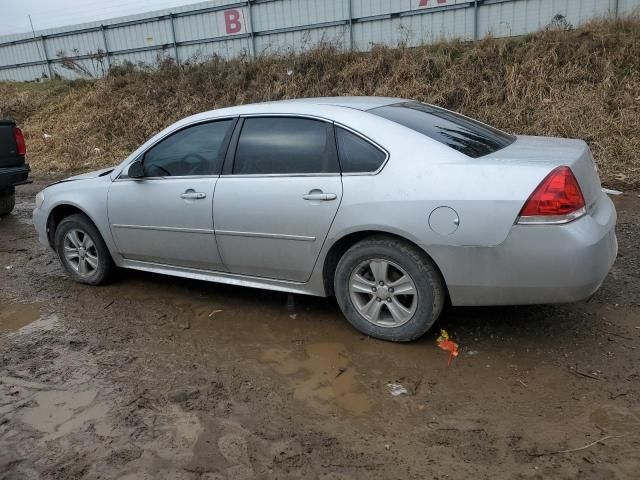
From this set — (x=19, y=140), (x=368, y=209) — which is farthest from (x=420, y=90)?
(x=368, y=209)

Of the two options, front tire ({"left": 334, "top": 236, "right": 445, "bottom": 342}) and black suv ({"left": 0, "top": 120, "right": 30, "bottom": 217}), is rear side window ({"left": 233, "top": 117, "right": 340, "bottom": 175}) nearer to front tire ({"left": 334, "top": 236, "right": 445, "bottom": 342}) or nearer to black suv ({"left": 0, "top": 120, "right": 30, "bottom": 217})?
front tire ({"left": 334, "top": 236, "right": 445, "bottom": 342})

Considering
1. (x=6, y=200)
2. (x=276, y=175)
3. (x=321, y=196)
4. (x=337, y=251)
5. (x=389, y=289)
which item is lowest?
(x=6, y=200)

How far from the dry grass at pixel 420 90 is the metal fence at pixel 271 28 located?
0.59m

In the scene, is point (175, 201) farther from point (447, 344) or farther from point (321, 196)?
point (447, 344)

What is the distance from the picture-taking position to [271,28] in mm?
14359

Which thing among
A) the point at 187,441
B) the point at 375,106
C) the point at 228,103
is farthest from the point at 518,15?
the point at 187,441

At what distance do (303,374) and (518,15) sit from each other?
1062 cm

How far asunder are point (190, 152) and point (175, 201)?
40 cm

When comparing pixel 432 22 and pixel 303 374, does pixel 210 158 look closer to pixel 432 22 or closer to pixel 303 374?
pixel 303 374

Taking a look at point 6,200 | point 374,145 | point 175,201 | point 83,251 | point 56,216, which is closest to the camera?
point 374,145

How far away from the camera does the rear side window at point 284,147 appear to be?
3715 millimetres

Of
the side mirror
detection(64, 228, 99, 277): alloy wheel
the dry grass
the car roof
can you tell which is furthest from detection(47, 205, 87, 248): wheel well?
the dry grass

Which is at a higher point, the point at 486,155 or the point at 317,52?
the point at 317,52

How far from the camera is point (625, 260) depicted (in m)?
4.76
